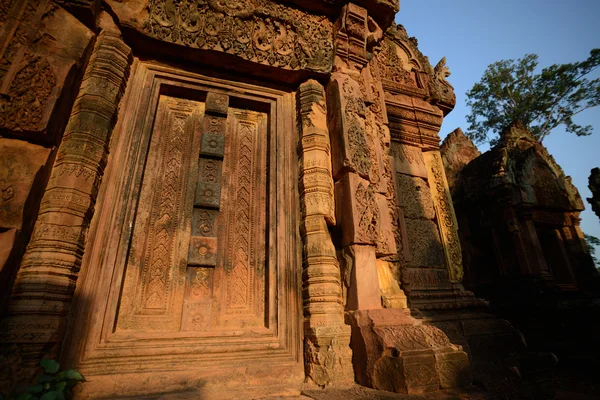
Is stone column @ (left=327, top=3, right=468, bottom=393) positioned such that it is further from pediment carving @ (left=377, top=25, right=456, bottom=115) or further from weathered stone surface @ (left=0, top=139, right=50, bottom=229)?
weathered stone surface @ (left=0, top=139, right=50, bottom=229)

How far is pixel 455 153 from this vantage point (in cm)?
1330

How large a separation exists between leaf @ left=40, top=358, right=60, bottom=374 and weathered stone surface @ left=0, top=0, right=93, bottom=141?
157 cm

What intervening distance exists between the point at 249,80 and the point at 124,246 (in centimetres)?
222

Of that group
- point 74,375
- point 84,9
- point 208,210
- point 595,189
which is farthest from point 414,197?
point 595,189

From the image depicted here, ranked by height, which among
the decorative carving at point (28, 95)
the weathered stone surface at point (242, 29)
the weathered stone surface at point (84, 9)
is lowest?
the decorative carving at point (28, 95)

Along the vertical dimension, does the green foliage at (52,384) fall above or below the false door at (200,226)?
below

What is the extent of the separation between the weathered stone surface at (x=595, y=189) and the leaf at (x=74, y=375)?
593 inches

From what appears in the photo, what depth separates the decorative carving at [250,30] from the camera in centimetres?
308

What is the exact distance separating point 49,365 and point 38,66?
221cm

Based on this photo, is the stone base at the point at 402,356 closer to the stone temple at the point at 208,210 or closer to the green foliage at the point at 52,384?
the stone temple at the point at 208,210

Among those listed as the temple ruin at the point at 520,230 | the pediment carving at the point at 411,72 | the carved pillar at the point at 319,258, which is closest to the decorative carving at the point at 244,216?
the carved pillar at the point at 319,258

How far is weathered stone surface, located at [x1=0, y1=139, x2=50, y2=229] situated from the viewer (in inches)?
80.0

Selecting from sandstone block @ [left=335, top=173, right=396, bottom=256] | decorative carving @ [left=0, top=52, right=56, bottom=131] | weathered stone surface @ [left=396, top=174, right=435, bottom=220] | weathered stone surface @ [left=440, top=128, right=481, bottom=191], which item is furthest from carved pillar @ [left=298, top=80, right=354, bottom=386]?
weathered stone surface @ [left=440, top=128, right=481, bottom=191]

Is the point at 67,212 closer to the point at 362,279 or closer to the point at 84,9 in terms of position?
the point at 84,9
